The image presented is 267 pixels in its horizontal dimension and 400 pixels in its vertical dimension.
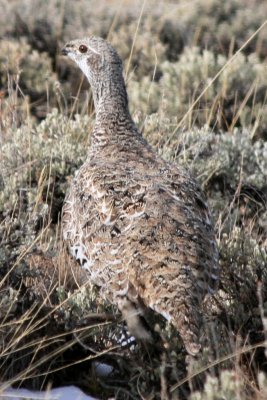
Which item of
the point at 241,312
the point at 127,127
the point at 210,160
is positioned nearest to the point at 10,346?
the point at 241,312

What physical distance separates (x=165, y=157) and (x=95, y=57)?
88 centimetres

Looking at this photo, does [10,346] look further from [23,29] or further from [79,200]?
[23,29]

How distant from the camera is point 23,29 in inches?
429

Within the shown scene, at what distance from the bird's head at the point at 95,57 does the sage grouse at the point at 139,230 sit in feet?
1.32

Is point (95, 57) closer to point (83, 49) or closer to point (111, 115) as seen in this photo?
point (83, 49)

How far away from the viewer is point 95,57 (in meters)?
6.04

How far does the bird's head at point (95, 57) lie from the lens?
19.4ft

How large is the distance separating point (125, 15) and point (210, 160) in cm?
519

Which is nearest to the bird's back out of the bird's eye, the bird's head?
the bird's head

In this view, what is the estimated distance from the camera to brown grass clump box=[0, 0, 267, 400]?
4.34 meters

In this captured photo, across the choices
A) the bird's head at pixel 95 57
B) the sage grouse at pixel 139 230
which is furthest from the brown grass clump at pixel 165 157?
the bird's head at pixel 95 57

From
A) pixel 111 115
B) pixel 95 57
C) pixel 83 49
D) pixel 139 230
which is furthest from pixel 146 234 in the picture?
pixel 83 49

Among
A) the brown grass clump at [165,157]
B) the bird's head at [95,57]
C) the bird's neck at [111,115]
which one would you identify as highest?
the bird's head at [95,57]

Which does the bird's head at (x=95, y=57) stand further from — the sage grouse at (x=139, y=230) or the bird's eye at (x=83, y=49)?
the sage grouse at (x=139, y=230)
